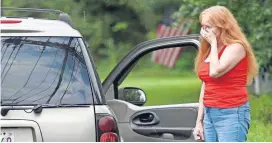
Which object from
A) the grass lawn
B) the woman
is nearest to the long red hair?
the woman

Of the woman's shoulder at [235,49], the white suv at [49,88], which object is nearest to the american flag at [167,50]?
the woman's shoulder at [235,49]

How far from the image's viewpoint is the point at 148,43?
7.00m

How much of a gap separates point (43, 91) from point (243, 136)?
58.8 inches

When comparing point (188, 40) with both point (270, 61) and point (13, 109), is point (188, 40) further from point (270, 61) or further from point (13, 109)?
point (270, 61)

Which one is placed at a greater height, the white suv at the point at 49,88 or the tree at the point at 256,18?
the white suv at the point at 49,88

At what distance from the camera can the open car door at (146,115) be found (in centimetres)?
704

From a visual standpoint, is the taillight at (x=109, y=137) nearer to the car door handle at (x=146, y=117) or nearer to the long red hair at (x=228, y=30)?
the long red hair at (x=228, y=30)

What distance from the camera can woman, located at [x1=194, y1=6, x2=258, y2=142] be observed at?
17.5 feet

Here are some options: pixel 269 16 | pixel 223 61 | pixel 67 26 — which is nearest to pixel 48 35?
pixel 67 26

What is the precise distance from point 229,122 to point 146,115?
2.06 metres

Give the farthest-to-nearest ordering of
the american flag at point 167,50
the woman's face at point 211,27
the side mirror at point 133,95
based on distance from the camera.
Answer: the american flag at point 167,50 → the side mirror at point 133,95 → the woman's face at point 211,27

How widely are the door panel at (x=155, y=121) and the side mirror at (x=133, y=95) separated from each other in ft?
0.97

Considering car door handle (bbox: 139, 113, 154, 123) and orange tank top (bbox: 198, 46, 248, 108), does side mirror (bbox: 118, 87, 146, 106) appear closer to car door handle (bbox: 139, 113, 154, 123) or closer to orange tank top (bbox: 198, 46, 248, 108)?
car door handle (bbox: 139, 113, 154, 123)

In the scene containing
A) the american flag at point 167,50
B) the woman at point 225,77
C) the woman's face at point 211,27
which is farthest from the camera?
the american flag at point 167,50
